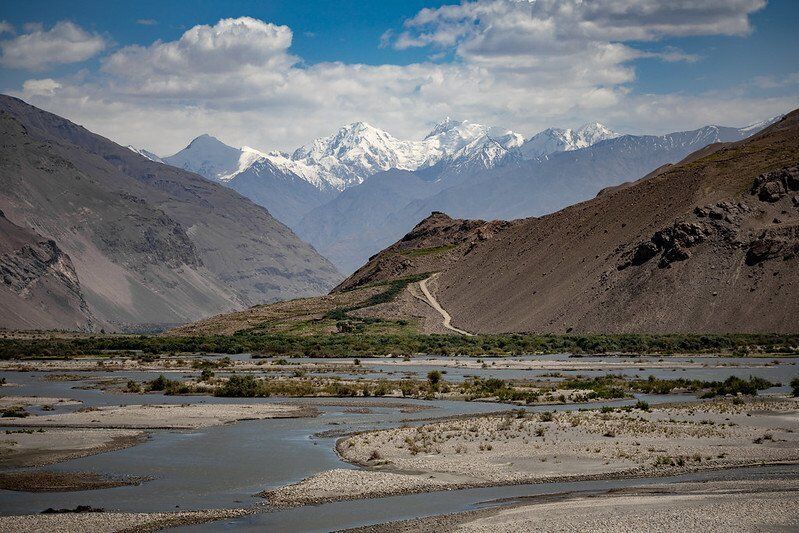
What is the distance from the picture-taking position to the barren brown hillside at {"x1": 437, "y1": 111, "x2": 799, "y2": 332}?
134125 mm

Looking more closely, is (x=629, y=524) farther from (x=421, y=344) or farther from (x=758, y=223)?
(x=758, y=223)

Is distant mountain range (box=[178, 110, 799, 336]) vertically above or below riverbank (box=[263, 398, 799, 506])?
above

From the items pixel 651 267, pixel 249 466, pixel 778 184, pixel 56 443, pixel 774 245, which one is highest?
pixel 778 184

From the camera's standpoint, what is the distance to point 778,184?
493 feet

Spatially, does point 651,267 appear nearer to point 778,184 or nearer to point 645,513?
point 778,184

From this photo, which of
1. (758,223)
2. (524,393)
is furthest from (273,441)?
(758,223)

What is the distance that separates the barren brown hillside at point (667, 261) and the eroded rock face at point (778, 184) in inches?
8.4

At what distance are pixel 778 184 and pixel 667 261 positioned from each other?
74.2 ft

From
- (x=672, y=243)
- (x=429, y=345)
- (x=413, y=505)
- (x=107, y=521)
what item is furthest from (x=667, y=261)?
(x=107, y=521)

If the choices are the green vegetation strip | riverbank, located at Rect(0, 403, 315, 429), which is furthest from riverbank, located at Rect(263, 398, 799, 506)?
the green vegetation strip

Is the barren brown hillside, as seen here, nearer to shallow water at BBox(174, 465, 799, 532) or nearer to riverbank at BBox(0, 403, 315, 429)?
riverbank at BBox(0, 403, 315, 429)

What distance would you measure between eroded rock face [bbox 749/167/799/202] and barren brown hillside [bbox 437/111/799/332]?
213 mm

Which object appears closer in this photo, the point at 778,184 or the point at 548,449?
the point at 548,449

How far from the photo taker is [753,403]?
5906cm
